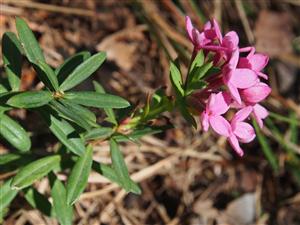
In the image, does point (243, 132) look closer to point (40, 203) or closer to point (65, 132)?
point (65, 132)

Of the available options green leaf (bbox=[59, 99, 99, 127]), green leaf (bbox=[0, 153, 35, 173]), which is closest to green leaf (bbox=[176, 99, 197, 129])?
green leaf (bbox=[59, 99, 99, 127])

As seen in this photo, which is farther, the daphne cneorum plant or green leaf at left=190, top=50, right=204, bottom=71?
green leaf at left=190, top=50, right=204, bottom=71

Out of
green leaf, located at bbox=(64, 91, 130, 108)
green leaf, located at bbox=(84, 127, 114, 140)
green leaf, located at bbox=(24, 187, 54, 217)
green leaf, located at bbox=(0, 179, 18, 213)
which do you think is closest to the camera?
green leaf, located at bbox=(64, 91, 130, 108)

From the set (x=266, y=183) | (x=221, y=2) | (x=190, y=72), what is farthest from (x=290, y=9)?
(x=190, y=72)

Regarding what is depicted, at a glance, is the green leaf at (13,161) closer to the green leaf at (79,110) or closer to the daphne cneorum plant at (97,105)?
the daphne cneorum plant at (97,105)

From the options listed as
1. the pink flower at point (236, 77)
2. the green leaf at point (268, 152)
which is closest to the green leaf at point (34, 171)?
the pink flower at point (236, 77)

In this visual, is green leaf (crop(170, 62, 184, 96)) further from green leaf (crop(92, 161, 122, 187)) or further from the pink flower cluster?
green leaf (crop(92, 161, 122, 187))
